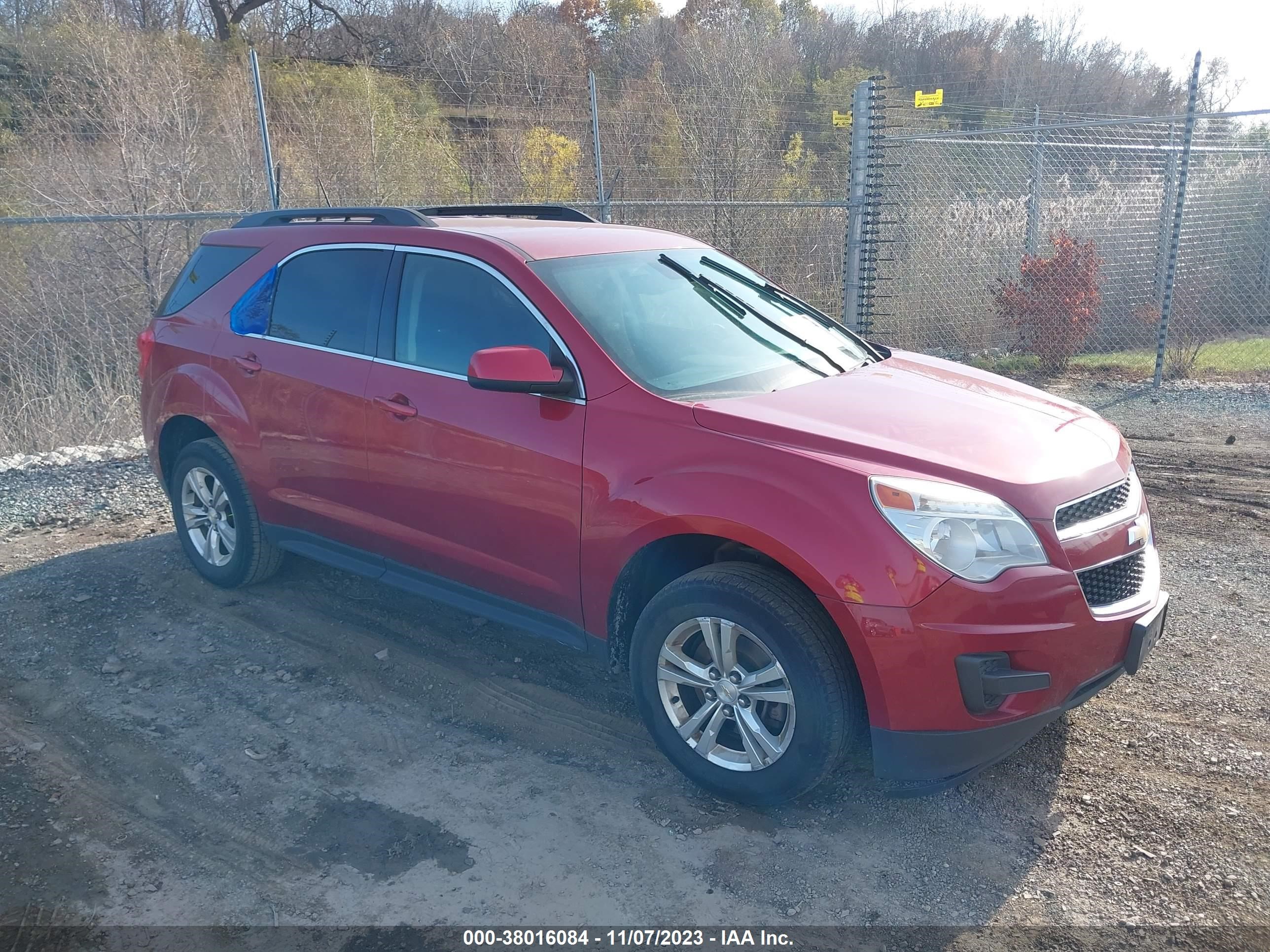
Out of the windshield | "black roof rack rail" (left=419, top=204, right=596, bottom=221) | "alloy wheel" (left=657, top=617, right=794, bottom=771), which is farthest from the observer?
"black roof rack rail" (left=419, top=204, right=596, bottom=221)

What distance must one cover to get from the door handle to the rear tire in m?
1.24

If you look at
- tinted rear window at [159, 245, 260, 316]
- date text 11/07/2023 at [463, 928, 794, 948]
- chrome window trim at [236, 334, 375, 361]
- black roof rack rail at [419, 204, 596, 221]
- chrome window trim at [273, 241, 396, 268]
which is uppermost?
black roof rack rail at [419, 204, 596, 221]

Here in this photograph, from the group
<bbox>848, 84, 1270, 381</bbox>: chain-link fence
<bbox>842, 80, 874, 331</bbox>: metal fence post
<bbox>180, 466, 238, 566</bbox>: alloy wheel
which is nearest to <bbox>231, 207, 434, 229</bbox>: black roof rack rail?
<bbox>180, 466, 238, 566</bbox>: alloy wheel

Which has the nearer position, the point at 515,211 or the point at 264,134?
the point at 515,211

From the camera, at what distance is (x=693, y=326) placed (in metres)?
4.06

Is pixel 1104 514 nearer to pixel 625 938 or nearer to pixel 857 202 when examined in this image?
pixel 625 938

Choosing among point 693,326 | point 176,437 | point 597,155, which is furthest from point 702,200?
point 693,326

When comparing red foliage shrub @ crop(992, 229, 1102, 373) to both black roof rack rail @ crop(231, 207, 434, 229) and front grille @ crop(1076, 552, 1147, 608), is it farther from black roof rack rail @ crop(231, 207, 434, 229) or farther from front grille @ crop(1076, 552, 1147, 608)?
black roof rack rail @ crop(231, 207, 434, 229)

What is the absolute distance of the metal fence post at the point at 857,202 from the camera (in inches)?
362

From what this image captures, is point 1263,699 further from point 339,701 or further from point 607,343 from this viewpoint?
point 339,701

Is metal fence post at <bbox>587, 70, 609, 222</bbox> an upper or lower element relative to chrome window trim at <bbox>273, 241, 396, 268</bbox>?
upper

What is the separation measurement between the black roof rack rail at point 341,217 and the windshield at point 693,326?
82cm

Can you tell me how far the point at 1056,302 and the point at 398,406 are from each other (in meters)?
9.74

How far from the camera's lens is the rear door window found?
4324mm
